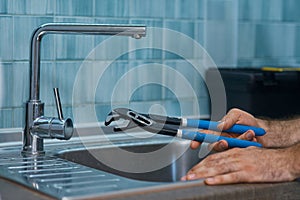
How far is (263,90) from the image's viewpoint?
6.71 feet

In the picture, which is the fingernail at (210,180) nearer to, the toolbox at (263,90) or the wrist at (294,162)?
the wrist at (294,162)

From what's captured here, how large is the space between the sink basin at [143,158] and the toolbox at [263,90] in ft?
0.93

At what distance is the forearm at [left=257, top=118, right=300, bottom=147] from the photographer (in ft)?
5.72

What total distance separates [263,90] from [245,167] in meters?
0.72

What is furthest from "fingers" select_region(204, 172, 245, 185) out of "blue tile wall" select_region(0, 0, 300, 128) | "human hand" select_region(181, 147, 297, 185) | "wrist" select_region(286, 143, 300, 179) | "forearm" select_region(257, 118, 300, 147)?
"blue tile wall" select_region(0, 0, 300, 128)

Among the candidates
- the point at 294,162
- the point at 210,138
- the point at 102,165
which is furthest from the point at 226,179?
the point at 102,165

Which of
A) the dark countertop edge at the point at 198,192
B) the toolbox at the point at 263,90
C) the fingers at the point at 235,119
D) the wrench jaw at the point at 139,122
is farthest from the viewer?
the toolbox at the point at 263,90

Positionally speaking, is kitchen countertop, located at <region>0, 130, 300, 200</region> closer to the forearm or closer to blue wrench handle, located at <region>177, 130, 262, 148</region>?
blue wrench handle, located at <region>177, 130, 262, 148</region>

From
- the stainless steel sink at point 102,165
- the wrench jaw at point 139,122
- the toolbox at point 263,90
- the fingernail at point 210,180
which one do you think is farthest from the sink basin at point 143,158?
the fingernail at point 210,180

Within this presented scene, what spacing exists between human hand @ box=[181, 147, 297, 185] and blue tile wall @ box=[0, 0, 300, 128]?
22.3 inches

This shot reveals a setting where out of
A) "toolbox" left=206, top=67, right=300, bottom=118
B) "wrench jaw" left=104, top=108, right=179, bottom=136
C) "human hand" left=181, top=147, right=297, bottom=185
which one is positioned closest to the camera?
"human hand" left=181, top=147, right=297, bottom=185

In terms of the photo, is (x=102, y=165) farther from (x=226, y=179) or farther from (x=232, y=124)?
(x=226, y=179)

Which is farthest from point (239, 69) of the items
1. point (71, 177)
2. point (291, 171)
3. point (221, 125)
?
point (71, 177)

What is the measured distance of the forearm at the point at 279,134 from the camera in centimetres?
174
